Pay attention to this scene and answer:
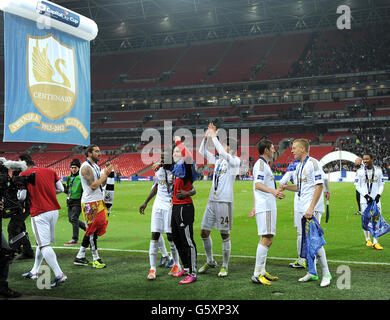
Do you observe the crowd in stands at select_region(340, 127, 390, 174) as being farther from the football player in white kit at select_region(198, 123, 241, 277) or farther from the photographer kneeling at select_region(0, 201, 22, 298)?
the photographer kneeling at select_region(0, 201, 22, 298)

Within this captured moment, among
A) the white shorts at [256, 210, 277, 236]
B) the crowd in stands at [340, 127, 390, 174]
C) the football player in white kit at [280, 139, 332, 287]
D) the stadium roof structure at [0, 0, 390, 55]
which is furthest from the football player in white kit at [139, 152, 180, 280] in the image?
the stadium roof structure at [0, 0, 390, 55]

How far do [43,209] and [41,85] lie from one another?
5252 mm

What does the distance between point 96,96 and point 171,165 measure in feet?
211

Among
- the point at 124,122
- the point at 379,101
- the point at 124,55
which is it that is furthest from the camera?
the point at 124,55

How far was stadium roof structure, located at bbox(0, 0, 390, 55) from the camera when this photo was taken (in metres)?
50.4

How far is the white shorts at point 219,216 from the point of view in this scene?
279 inches

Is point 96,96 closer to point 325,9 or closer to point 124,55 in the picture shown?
point 124,55

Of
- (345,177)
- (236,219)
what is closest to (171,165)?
(236,219)

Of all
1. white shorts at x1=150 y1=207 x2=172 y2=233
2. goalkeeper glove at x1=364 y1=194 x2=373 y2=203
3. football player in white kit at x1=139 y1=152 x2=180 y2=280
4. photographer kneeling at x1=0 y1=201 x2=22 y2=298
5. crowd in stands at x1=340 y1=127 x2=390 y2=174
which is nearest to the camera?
photographer kneeling at x1=0 y1=201 x2=22 y2=298

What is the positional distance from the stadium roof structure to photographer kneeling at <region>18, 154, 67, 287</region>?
1714 inches

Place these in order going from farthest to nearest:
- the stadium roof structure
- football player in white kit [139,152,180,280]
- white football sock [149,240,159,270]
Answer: the stadium roof structure, football player in white kit [139,152,180,280], white football sock [149,240,159,270]

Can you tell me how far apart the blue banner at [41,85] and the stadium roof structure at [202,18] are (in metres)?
37.8

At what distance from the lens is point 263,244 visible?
6.51 m

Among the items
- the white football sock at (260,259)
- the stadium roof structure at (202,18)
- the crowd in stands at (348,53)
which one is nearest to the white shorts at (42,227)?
the white football sock at (260,259)
